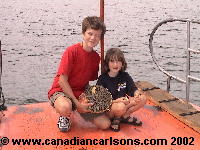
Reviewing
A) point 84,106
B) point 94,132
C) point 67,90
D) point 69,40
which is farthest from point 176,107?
point 69,40

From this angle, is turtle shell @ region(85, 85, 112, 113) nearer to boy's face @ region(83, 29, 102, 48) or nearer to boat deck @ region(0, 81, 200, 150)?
boat deck @ region(0, 81, 200, 150)

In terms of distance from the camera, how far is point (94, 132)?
445 cm

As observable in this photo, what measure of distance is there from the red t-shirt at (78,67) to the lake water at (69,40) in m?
5.32

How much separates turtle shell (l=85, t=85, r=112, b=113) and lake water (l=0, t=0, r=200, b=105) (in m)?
5.49

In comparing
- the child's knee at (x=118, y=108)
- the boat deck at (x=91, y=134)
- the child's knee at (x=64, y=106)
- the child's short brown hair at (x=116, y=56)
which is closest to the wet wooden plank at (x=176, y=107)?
the boat deck at (x=91, y=134)

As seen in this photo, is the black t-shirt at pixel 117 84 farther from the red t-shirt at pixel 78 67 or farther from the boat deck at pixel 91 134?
the boat deck at pixel 91 134

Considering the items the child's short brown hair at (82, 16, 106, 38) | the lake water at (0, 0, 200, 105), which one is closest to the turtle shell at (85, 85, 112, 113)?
the child's short brown hair at (82, 16, 106, 38)

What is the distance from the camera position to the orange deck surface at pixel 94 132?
4113 millimetres

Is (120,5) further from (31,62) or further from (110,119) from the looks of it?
(110,119)

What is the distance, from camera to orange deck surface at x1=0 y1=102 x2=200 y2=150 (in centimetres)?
411

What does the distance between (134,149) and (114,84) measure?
0.95 meters

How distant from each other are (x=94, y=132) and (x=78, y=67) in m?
0.82

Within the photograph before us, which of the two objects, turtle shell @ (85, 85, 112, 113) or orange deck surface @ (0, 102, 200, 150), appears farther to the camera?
turtle shell @ (85, 85, 112, 113)

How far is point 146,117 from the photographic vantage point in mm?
4984
